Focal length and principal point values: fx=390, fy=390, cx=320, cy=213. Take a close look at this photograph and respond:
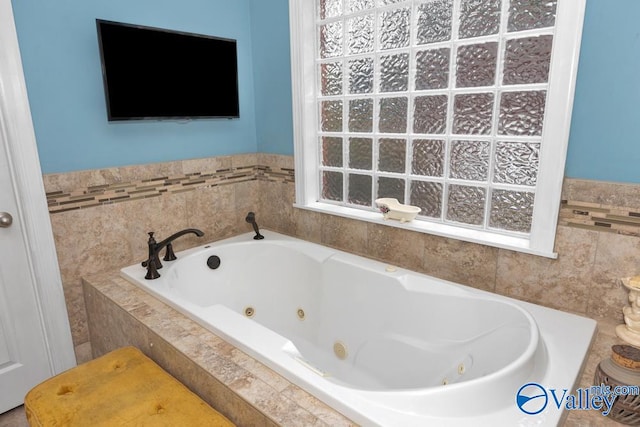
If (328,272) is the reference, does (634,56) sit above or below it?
above

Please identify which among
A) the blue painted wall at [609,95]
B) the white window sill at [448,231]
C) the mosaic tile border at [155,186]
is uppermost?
the blue painted wall at [609,95]

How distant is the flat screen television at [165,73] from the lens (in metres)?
1.93

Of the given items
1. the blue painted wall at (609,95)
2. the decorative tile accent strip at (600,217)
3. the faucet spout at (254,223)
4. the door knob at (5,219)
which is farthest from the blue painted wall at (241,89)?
the faucet spout at (254,223)

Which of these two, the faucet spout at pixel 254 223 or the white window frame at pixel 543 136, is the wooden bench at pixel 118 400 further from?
the white window frame at pixel 543 136

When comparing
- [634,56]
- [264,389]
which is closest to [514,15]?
[634,56]

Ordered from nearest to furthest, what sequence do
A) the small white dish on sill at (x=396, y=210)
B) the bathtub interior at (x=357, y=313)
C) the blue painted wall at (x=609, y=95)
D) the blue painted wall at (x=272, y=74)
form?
the blue painted wall at (x=609, y=95) < the bathtub interior at (x=357, y=313) < the small white dish on sill at (x=396, y=210) < the blue painted wall at (x=272, y=74)

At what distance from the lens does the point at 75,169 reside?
6.54 feet

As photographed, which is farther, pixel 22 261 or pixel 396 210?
pixel 396 210

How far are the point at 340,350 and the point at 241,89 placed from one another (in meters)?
1.80

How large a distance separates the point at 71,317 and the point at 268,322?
1072 millimetres

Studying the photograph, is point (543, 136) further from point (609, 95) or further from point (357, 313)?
point (357, 313)

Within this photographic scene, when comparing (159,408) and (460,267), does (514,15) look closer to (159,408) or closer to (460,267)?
(460,267)

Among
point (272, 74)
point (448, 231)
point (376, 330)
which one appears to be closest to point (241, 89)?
point (272, 74)

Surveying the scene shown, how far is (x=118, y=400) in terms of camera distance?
1.36 m
